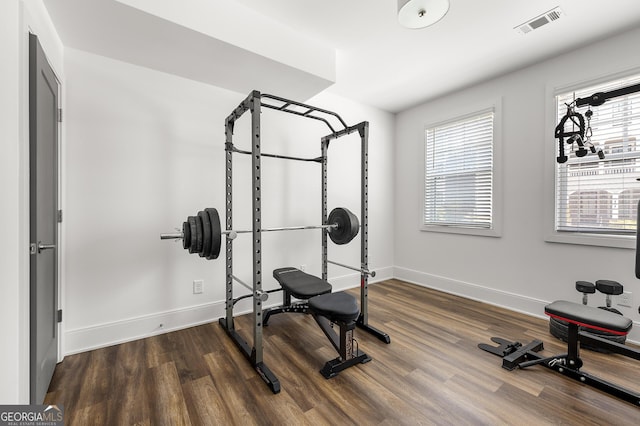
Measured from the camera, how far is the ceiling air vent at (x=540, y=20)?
2133 mm

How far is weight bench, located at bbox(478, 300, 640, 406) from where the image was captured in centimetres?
164

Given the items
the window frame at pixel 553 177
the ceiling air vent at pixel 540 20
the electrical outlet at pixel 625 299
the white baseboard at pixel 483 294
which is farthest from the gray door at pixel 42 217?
the electrical outlet at pixel 625 299

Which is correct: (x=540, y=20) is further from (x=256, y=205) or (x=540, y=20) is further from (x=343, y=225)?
(x=256, y=205)

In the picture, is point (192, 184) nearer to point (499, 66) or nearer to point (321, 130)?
point (321, 130)

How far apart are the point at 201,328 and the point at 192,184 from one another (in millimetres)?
1392

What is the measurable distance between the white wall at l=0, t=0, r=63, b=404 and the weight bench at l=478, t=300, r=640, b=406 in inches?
111

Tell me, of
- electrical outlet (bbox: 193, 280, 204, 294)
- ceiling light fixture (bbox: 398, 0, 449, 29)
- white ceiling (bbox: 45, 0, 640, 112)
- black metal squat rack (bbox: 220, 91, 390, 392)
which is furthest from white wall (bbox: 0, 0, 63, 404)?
ceiling light fixture (bbox: 398, 0, 449, 29)

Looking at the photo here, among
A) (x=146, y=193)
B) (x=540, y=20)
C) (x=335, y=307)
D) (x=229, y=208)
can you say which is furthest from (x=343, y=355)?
(x=540, y=20)

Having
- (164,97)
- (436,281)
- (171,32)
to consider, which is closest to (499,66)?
(436,281)

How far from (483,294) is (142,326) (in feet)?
12.0

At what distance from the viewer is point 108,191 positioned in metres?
2.31

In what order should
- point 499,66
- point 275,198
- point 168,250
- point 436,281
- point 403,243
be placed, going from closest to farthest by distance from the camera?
point 168,250 < point 499,66 < point 275,198 < point 436,281 < point 403,243

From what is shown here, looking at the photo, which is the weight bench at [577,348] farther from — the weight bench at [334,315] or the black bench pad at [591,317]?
the weight bench at [334,315]

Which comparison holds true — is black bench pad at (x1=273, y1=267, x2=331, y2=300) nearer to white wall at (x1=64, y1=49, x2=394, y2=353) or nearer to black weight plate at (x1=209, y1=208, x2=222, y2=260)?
white wall at (x1=64, y1=49, x2=394, y2=353)
